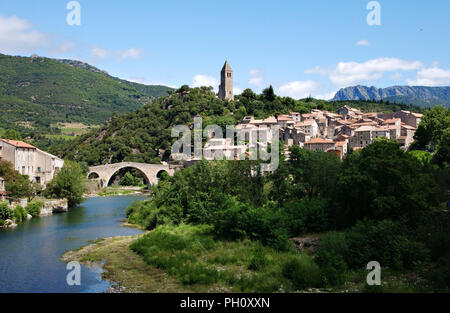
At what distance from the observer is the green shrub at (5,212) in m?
23.7

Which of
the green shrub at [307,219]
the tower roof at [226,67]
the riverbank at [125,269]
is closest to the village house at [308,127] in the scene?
the tower roof at [226,67]

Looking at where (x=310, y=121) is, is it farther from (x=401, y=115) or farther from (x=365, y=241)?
(x=365, y=241)

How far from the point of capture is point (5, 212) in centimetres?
2388

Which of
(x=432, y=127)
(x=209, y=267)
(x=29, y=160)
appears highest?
(x=432, y=127)

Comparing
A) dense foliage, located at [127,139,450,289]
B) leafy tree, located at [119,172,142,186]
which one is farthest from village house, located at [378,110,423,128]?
dense foliage, located at [127,139,450,289]

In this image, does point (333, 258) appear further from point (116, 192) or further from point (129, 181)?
point (129, 181)

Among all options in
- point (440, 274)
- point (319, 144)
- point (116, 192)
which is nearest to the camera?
point (440, 274)

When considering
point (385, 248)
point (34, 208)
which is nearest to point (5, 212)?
point (34, 208)

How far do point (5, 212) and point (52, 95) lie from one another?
99.9 meters

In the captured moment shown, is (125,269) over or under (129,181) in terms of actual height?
under

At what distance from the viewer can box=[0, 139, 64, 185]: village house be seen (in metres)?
33.0

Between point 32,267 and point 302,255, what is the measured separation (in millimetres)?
9518

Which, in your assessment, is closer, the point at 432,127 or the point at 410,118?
the point at 432,127

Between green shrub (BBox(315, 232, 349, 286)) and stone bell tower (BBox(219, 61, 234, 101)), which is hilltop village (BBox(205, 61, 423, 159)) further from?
green shrub (BBox(315, 232, 349, 286))
